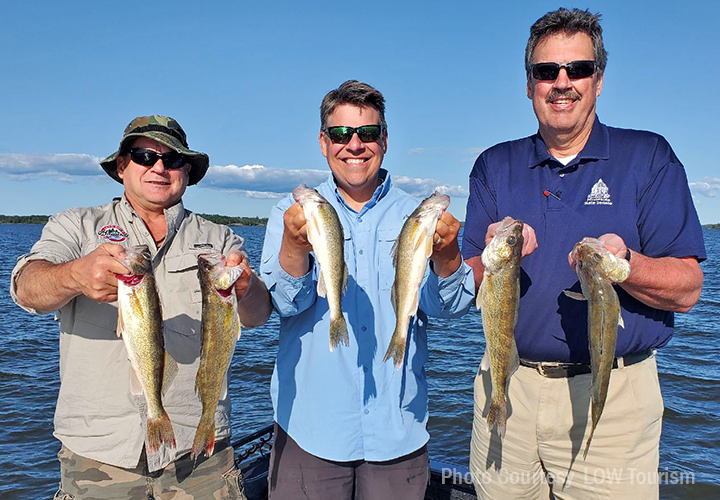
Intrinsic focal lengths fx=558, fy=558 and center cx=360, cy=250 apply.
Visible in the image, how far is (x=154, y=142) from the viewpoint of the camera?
182 inches

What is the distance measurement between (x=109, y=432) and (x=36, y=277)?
1.29m

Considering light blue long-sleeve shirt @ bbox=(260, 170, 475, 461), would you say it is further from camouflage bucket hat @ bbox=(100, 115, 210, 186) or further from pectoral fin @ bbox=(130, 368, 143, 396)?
camouflage bucket hat @ bbox=(100, 115, 210, 186)

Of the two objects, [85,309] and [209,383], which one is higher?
[85,309]

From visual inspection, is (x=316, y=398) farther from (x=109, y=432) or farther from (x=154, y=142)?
(x=154, y=142)

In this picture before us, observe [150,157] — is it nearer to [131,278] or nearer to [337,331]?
[131,278]

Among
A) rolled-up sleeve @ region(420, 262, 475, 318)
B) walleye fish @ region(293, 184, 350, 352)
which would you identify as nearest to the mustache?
rolled-up sleeve @ region(420, 262, 475, 318)

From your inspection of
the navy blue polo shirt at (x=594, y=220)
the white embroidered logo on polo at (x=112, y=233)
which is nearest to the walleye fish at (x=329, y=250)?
the navy blue polo shirt at (x=594, y=220)

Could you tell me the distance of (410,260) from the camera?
3.68 metres

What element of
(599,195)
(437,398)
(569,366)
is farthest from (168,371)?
(437,398)

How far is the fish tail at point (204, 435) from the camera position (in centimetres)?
392

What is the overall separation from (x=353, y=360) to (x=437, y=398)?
9661 mm

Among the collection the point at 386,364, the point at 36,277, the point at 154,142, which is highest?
the point at 154,142

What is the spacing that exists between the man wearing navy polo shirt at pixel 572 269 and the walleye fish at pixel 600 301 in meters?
0.43

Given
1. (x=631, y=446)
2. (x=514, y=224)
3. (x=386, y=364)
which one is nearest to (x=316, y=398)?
(x=386, y=364)
